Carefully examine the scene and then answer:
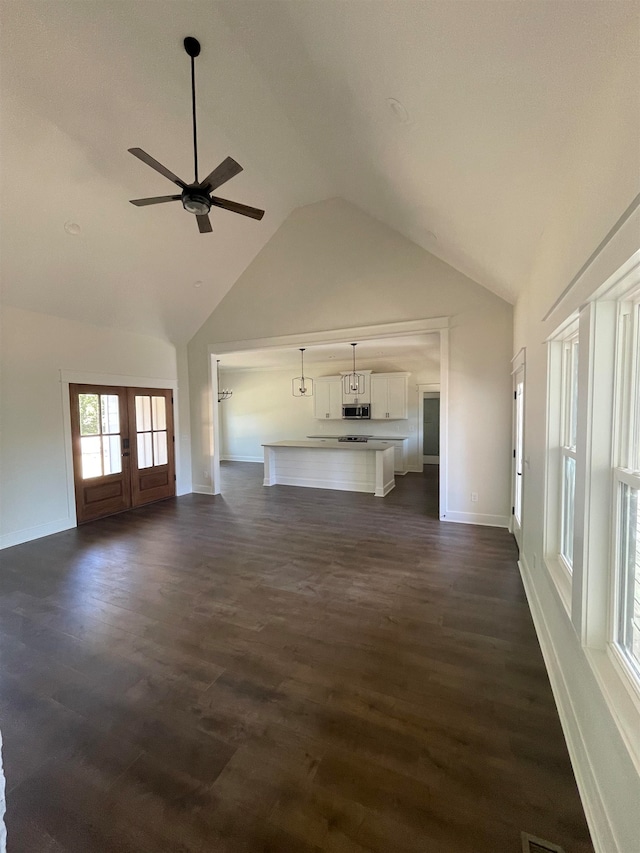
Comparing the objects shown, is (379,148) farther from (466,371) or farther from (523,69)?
(466,371)

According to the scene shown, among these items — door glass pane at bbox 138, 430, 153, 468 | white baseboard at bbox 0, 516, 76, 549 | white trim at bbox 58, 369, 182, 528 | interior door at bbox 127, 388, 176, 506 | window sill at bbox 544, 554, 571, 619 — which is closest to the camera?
window sill at bbox 544, 554, 571, 619

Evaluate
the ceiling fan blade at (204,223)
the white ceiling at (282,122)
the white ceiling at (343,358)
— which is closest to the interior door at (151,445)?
the white ceiling at (343,358)

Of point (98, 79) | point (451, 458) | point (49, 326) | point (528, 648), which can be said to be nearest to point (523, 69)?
point (528, 648)

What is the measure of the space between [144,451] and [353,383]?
15.8 ft

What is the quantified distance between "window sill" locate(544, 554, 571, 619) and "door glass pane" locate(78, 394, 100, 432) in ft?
18.7

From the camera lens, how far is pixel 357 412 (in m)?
8.77

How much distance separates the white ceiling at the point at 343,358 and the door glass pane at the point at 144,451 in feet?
6.70

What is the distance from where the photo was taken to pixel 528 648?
2.30m

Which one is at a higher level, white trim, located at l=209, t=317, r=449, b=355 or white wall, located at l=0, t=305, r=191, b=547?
white trim, located at l=209, t=317, r=449, b=355

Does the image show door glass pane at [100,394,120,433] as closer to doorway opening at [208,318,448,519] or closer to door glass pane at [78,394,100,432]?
door glass pane at [78,394,100,432]

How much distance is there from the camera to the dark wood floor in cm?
138

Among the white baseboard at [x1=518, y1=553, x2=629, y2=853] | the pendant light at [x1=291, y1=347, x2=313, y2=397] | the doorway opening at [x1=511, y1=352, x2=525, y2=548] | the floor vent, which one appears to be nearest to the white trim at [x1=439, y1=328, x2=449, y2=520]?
the doorway opening at [x1=511, y1=352, x2=525, y2=548]

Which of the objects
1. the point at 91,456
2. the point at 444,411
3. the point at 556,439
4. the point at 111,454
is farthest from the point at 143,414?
the point at 556,439

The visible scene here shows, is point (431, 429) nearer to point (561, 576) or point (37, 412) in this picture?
point (561, 576)
